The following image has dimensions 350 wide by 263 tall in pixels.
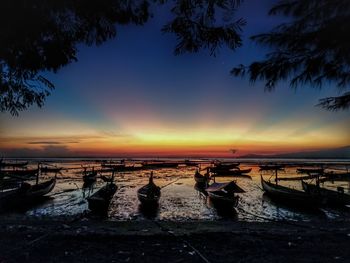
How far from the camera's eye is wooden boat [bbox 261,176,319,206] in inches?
985

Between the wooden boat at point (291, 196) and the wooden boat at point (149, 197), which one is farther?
the wooden boat at point (291, 196)

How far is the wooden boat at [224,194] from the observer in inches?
926

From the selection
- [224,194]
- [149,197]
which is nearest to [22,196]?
[149,197]

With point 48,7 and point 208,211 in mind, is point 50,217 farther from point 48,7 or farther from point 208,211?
point 48,7

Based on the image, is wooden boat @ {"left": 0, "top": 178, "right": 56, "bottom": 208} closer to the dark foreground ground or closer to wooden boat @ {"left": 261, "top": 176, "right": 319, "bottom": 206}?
the dark foreground ground

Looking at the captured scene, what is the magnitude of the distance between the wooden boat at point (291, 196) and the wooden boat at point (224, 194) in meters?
4.27

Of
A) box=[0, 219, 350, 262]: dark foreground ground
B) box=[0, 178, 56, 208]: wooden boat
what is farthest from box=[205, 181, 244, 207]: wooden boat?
box=[0, 178, 56, 208]: wooden boat

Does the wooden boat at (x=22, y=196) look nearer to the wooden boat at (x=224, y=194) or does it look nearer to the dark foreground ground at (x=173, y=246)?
the dark foreground ground at (x=173, y=246)

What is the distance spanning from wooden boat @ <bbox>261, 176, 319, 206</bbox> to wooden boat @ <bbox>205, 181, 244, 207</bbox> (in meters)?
4.27

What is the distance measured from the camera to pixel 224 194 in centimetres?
2489

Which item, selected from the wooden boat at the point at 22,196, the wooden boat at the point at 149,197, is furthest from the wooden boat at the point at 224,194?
the wooden boat at the point at 22,196

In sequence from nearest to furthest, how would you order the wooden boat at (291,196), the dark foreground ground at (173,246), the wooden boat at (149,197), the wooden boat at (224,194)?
the dark foreground ground at (173,246), the wooden boat at (224,194), the wooden boat at (149,197), the wooden boat at (291,196)

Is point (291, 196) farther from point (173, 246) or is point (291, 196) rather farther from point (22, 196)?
point (22, 196)

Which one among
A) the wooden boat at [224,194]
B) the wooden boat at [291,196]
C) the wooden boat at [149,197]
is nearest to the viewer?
the wooden boat at [224,194]
